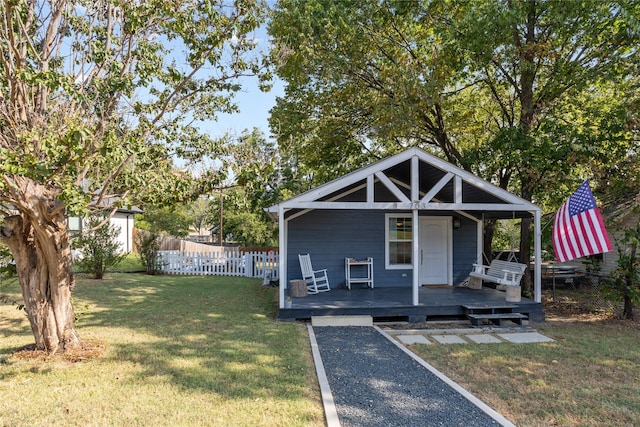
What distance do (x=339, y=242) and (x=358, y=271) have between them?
926 millimetres

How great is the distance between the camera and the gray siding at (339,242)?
10336 mm

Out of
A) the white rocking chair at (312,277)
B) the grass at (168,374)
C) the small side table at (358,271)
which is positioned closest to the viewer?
the grass at (168,374)

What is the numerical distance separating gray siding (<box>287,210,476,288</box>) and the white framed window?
0.13 metres

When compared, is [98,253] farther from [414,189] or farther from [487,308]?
[487,308]

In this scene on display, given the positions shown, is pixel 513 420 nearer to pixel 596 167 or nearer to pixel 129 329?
pixel 129 329

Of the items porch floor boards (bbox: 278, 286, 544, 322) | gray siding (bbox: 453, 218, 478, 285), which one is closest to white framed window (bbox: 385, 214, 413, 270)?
gray siding (bbox: 453, 218, 478, 285)

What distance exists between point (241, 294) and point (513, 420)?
8.31 m

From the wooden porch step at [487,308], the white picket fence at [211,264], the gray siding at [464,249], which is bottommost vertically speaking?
the wooden porch step at [487,308]

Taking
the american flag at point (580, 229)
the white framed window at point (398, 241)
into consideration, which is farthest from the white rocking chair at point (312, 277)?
the american flag at point (580, 229)

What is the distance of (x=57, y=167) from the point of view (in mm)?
3896

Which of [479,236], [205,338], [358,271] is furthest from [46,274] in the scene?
[479,236]

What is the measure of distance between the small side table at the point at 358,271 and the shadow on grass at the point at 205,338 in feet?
6.80

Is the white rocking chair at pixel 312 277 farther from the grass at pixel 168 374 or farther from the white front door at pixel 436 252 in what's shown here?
the white front door at pixel 436 252

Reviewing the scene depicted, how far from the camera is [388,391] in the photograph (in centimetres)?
438
